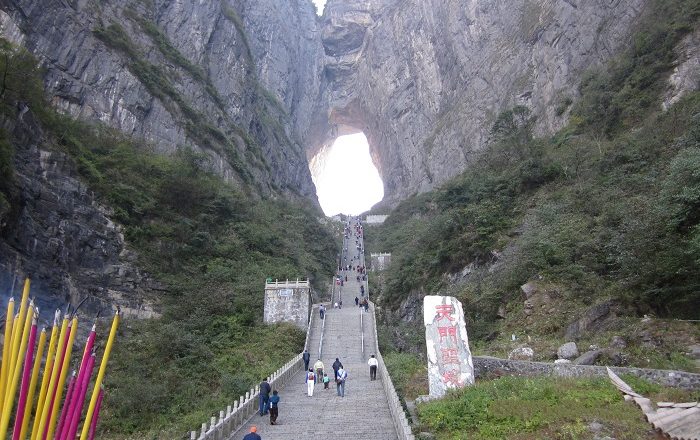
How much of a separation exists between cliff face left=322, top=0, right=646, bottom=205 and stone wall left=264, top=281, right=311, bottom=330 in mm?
21192

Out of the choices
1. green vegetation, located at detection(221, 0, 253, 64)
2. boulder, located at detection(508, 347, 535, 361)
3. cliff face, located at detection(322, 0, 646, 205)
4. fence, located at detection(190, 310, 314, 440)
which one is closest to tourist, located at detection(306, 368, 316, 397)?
fence, located at detection(190, 310, 314, 440)

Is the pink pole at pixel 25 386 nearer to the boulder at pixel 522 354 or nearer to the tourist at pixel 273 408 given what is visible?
the tourist at pixel 273 408

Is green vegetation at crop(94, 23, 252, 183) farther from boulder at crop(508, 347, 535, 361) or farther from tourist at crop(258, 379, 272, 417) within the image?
boulder at crop(508, 347, 535, 361)

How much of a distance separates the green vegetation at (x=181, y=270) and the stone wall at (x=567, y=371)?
648cm

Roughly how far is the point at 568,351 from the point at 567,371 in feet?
4.63

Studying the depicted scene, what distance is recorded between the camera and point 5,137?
16.3 meters

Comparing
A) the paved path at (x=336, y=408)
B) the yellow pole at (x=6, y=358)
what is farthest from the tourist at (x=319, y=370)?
the yellow pole at (x=6, y=358)

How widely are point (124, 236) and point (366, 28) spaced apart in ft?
213

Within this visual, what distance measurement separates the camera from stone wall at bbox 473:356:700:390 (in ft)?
26.4

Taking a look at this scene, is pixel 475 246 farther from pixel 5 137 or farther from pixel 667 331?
pixel 5 137

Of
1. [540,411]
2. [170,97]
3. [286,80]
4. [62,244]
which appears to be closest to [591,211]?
[540,411]

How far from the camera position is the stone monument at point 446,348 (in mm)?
10719

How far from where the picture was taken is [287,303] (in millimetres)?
20328

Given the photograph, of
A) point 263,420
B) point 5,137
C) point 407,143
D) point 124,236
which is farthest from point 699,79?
point 407,143
